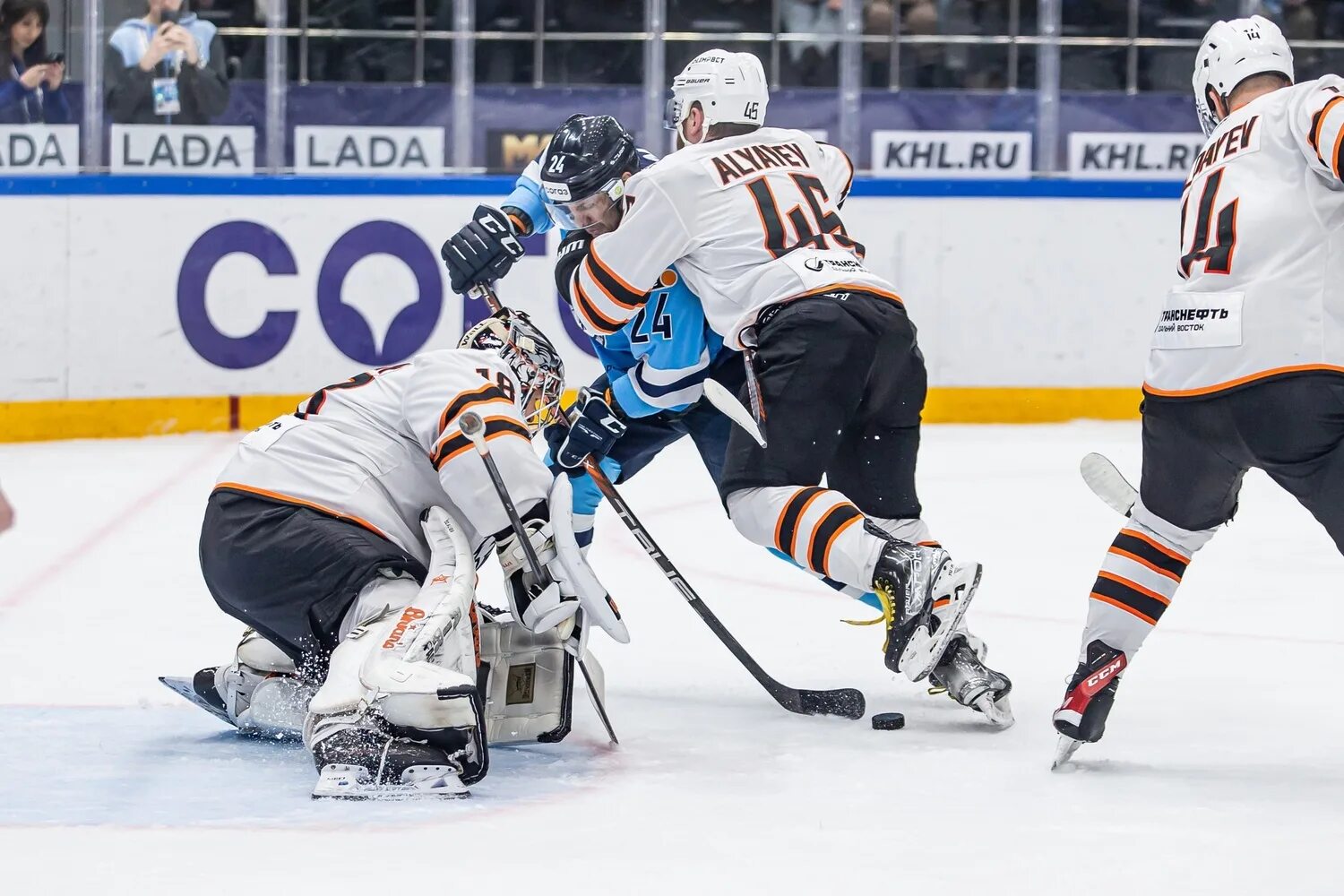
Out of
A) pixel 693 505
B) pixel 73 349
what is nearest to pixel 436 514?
pixel 693 505

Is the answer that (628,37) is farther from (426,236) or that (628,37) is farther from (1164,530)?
(1164,530)

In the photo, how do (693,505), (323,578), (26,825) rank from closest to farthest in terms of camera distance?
(26,825)
(323,578)
(693,505)

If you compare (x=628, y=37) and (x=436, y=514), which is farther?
(x=628, y=37)

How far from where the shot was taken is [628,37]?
703 centimetres

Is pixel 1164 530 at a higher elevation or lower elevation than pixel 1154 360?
lower

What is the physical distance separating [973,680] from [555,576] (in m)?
0.74

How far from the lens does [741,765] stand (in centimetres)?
273

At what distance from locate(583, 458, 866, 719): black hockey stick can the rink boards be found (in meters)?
3.52

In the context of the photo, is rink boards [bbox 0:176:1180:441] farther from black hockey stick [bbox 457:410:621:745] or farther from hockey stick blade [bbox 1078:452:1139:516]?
black hockey stick [bbox 457:410:621:745]

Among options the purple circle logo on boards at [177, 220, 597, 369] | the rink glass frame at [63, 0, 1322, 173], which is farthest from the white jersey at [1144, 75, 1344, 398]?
the rink glass frame at [63, 0, 1322, 173]

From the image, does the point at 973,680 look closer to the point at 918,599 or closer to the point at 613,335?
the point at 918,599

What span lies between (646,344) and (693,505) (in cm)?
189

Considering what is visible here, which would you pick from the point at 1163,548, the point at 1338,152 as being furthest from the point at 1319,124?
the point at 1163,548

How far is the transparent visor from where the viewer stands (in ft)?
10.7
